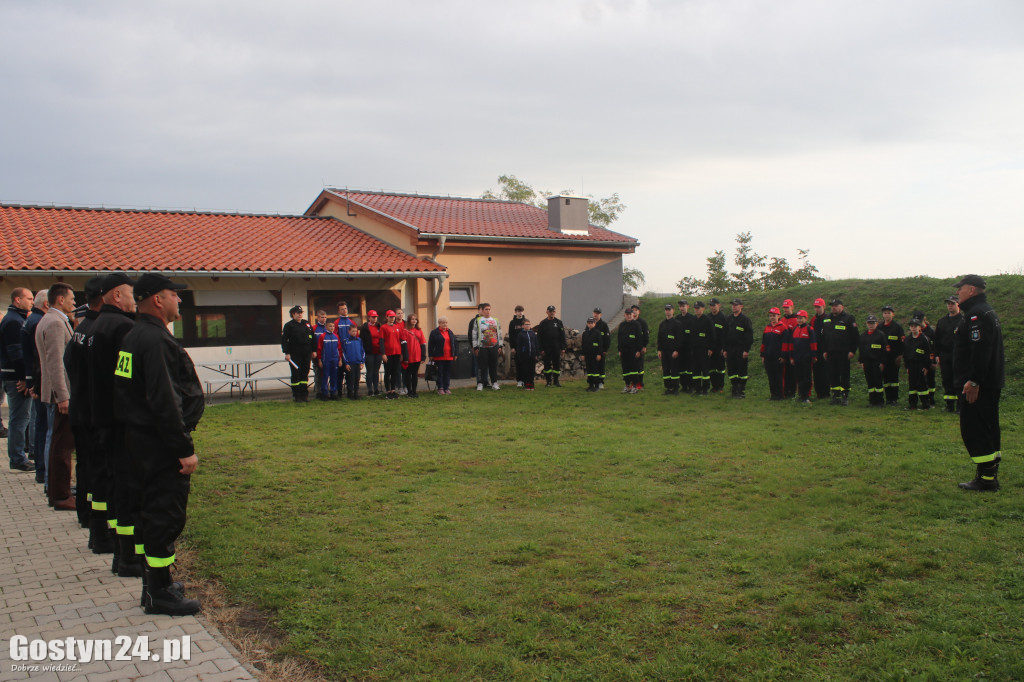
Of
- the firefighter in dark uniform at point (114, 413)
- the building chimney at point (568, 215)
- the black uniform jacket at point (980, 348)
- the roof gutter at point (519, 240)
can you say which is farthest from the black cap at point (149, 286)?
the building chimney at point (568, 215)

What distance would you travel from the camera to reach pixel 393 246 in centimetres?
1978

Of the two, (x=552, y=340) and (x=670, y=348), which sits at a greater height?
(x=552, y=340)

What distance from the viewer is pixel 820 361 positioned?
13.7m

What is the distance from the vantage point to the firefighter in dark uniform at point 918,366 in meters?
12.2

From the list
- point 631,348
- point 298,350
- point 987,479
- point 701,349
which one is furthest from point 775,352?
point 298,350

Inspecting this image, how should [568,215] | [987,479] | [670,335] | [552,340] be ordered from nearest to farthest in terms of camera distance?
1. [987,479]
2. [670,335]
3. [552,340]
4. [568,215]

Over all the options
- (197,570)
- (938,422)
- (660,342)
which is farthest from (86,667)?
(660,342)

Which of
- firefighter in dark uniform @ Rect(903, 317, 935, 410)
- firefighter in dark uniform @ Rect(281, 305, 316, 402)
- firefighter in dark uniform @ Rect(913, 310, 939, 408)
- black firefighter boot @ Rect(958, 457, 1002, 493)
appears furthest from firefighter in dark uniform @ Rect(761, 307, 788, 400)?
firefighter in dark uniform @ Rect(281, 305, 316, 402)

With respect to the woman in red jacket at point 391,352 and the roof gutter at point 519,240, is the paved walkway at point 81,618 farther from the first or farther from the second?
the roof gutter at point 519,240

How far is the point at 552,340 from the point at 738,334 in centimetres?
421

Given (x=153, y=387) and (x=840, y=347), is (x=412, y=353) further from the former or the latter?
(x=153, y=387)

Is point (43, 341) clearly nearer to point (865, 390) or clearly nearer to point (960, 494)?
point (960, 494)

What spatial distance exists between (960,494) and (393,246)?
15.5 meters

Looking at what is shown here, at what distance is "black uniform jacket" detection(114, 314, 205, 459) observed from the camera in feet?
14.1
